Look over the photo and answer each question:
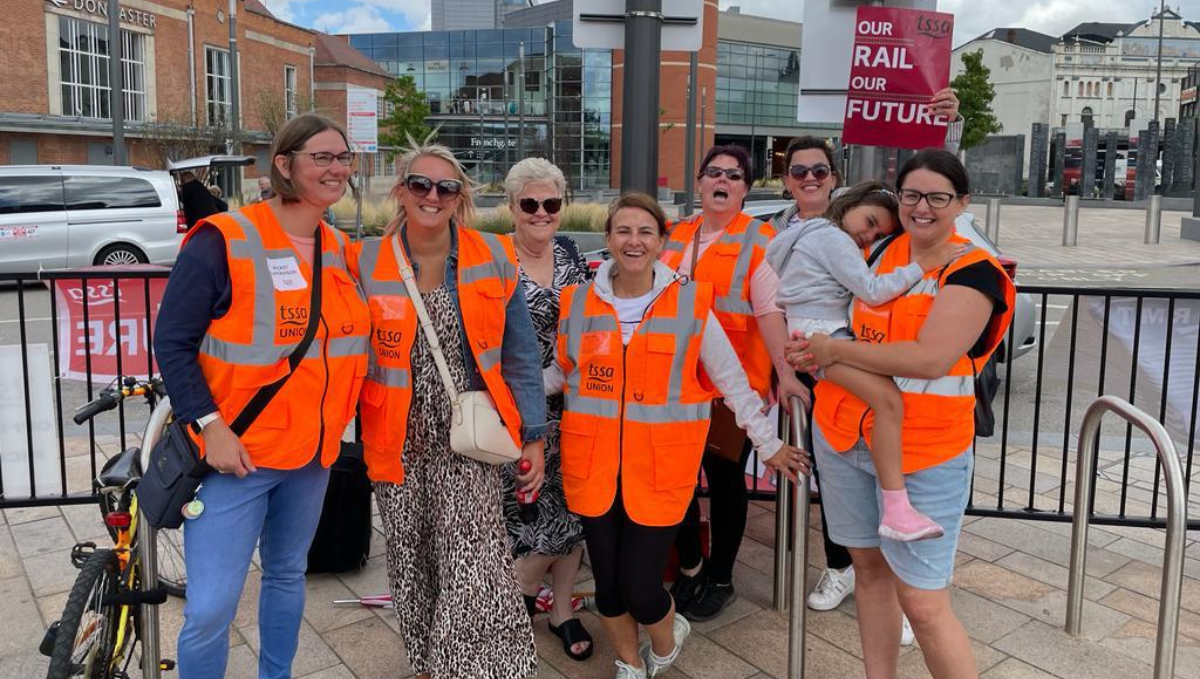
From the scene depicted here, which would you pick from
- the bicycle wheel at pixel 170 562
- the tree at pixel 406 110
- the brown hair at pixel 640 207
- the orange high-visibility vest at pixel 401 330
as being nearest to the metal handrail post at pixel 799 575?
the brown hair at pixel 640 207

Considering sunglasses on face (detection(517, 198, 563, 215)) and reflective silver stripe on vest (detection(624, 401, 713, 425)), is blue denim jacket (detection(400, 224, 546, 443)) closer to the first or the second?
reflective silver stripe on vest (detection(624, 401, 713, 425))

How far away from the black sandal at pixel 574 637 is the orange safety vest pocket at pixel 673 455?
0.88 m

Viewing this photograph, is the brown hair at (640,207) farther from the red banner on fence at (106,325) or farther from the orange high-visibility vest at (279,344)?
the red banner on fence at (106,325)

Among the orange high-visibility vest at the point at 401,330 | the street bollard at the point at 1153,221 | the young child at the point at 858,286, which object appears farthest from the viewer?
the street bollard at the point at 1153,221

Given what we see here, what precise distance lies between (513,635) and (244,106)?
167ft

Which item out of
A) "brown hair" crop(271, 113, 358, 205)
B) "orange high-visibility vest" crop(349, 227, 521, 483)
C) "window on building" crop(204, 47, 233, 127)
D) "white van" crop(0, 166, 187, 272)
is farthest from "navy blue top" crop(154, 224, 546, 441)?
"window on building" crop(204, 47, 233, 127)

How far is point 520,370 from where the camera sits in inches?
125

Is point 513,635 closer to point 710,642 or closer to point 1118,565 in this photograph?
point 710,642

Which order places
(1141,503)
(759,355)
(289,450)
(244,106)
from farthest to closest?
(244,106) → (1141,503) → (759,355) → (289,450)

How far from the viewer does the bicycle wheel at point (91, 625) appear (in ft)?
8.45

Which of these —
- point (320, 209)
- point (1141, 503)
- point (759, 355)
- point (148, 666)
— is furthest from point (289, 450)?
point (1141, 503)

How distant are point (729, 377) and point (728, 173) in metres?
0.91

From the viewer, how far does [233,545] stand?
8.89ft

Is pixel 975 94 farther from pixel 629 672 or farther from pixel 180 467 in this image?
pixel 180 467
